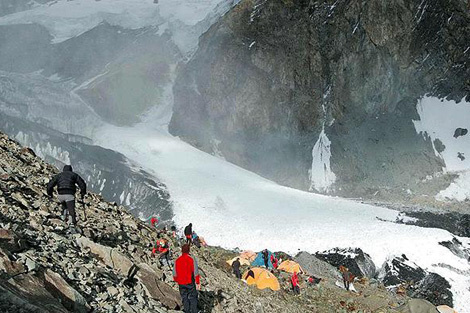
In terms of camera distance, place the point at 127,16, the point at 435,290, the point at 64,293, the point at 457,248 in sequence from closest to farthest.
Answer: the point at 64,293 < the point at 435,290 < the point at 457,248 < the point at 127,16

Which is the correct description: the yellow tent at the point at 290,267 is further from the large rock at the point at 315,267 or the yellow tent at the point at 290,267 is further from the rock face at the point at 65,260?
the rock face at the point at 65,260

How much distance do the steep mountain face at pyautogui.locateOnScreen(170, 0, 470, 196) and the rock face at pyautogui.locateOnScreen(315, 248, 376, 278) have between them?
3621 centimetres

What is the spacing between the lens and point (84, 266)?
29.6 feet

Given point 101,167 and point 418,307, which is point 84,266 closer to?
point 418,307

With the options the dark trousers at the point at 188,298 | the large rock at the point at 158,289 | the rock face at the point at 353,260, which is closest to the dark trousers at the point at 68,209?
the large rock at the point at 158,289

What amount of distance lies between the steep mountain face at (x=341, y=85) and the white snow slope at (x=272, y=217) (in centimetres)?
1110

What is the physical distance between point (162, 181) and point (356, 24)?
45079 millimetres

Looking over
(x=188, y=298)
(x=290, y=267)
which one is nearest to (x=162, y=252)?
(x=188, y=298)

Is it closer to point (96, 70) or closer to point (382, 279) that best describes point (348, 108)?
point (382, 279)

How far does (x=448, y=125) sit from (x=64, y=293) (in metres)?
87.1

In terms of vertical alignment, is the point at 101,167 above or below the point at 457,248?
above

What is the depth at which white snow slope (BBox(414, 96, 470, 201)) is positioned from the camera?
7706 cm

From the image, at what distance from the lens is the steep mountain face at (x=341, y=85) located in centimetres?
7869

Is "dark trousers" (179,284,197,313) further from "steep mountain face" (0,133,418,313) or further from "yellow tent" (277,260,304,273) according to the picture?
"yellow tent" (277,260,304,273)
